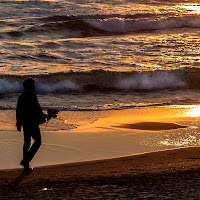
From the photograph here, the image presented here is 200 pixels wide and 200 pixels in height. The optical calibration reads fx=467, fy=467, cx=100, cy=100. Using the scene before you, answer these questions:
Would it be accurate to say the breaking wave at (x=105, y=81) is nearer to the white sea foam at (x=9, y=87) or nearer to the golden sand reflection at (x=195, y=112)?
the white sea foam at (x=9, y=87)

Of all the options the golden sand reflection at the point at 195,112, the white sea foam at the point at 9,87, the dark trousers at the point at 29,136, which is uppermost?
the dark trousers at the point at 29,136

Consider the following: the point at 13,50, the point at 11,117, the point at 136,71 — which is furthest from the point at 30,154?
the point at 13,50

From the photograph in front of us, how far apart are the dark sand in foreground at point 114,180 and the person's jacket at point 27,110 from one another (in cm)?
70

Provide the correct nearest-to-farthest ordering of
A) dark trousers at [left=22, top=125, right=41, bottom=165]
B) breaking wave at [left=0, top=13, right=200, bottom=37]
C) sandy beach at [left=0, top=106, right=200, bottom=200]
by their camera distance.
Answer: sandy beach at [left=0, top=106, right=200, bottom=200]
dark trousers at [left=22, top=125, right=41, bottom=165]
breaking wave at [left=0, top=13, right=200, bottom=37]

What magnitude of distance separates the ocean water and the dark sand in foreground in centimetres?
454

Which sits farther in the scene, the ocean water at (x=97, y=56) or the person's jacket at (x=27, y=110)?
the ocean water at (x=97, y=56)

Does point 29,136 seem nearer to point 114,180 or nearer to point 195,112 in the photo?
point 114,180

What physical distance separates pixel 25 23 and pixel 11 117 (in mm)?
15661

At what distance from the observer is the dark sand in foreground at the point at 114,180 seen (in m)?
4.86

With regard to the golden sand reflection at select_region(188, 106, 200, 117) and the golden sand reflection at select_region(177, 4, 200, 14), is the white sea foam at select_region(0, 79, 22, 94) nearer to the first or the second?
the golden sand reflection at select_region(188, 106, 200, 117)

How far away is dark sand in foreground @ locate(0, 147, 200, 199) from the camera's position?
4855mm

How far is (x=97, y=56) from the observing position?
58.1 feet

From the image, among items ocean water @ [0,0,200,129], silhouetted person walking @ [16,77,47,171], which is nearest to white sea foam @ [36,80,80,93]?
ocean water @ [0,0,200,129]

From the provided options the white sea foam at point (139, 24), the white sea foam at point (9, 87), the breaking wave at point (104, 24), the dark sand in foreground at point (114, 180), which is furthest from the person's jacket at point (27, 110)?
the white sea foam at point (139, 24)
